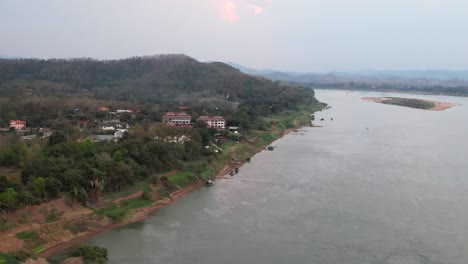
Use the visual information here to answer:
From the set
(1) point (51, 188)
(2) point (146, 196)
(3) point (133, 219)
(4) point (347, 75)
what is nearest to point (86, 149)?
(2) point (146, 196)

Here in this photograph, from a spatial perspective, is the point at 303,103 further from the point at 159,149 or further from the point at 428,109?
the point at 159,149

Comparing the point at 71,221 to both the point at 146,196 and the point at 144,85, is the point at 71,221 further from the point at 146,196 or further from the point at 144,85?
the point at 144,85

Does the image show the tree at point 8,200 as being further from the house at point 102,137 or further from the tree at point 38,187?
the house at point 102,137

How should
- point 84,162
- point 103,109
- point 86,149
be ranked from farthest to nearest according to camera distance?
point 103,109, point 86,149, point 84,162

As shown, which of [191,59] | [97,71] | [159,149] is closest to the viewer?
[159,149]

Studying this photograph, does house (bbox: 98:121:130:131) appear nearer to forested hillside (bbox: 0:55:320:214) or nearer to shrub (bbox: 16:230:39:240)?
forested hillside (bbox: 0:55:320:214)

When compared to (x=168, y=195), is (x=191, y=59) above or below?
above

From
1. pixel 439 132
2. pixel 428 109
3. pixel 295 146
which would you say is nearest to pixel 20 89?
pixel 295 146
